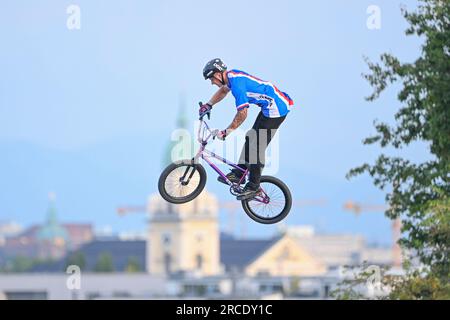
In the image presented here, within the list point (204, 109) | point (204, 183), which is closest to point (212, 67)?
point (204, 109)

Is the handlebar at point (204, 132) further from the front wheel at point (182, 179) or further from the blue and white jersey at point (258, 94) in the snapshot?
the blue and white jersey at point (258, 94)

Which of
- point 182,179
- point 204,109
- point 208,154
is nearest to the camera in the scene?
point 204,109

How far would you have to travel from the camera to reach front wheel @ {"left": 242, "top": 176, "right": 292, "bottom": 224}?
104ft

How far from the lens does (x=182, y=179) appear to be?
3194 centimetres

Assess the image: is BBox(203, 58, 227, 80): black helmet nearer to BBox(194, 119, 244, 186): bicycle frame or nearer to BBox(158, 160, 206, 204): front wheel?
BBox(194, 119, 244, 186): bicycle frame

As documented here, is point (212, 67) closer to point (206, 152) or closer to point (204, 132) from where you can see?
point (204, 132)

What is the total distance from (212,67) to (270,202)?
3.37m

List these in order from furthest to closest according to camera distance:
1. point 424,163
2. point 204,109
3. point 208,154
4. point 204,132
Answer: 1. point 424,163
2. point 208,154
3. point 204,132
4. point 204,109

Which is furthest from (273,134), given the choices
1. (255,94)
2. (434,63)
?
(434,63)

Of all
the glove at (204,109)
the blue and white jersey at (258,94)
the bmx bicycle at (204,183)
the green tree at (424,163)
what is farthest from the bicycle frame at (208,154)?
the green tree at (424,163)

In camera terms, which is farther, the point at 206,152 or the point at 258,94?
the point at 206,152

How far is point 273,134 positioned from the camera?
30.3 meters

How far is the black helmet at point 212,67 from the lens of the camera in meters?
30.1

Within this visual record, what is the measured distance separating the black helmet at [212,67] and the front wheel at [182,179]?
86.1 inches
